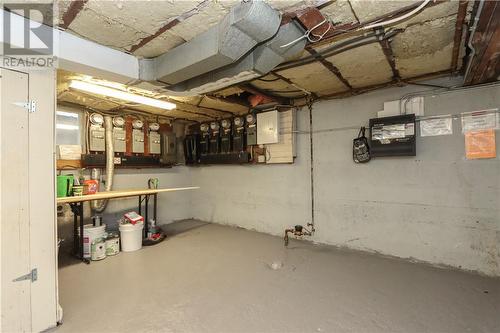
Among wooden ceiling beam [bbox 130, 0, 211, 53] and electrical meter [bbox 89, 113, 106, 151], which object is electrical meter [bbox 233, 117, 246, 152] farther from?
wooden ceiling beam [bbox 130, 0, 211, 53]

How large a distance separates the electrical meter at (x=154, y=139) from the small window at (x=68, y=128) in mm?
1094

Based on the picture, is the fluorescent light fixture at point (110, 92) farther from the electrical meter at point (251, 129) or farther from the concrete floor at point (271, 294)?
the concrete floor at point (271, 294)

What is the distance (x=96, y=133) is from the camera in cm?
386

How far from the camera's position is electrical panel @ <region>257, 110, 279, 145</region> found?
3.85 meters

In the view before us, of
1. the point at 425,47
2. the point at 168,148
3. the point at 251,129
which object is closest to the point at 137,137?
Answer: the point at 168,148

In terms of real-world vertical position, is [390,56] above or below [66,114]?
above

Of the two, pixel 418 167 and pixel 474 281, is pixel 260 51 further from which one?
pixel 474 281

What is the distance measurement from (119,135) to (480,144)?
4775 millimetres

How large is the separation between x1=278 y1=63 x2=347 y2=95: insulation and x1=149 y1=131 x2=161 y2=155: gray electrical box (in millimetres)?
2865

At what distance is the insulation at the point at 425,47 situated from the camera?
1.82 metres

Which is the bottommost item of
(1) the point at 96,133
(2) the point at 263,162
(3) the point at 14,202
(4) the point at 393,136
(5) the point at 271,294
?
(5) the point at 271,294

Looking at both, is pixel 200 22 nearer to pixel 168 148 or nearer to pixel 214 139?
pixel 214 139

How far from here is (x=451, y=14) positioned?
1652 mm

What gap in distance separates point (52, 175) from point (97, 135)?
2324 mm
